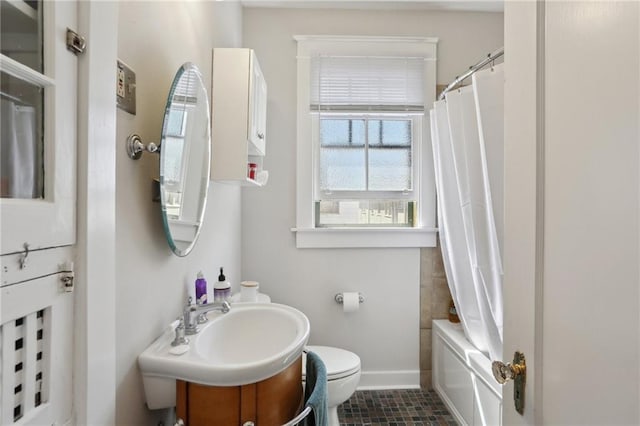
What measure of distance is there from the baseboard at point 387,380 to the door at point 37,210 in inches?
80.4

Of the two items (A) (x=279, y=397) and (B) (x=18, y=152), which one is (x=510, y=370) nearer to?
(A) (x=279, y=397)

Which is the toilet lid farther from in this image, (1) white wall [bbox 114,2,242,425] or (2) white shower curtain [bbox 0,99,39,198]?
(2) white shower curtain [bbox 0,99,39,198]

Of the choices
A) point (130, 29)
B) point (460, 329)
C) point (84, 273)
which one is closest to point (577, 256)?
point (84, 273)

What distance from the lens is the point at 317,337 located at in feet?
7.78

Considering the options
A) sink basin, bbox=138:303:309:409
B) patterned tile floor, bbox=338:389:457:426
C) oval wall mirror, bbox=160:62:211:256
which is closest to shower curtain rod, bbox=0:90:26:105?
oval wall mirror, bbox=160:62:211:256

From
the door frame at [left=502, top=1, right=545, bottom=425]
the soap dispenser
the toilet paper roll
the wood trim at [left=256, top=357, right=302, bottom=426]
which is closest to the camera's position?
the door frame at [left=502, top=1, right=545, bottom=425]

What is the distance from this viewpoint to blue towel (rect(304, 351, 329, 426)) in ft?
3.66

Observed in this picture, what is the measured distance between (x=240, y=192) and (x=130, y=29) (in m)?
1.45

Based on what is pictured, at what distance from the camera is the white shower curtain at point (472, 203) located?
158 centimetres

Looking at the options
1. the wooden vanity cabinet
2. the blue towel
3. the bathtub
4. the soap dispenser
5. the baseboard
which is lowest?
the baseboard

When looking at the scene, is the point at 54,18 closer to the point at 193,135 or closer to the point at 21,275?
the point at 21,275

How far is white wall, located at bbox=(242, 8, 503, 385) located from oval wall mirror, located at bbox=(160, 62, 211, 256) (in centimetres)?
95

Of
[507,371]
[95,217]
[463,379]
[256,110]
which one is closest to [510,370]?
[507,371]

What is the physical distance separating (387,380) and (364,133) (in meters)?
1.73
